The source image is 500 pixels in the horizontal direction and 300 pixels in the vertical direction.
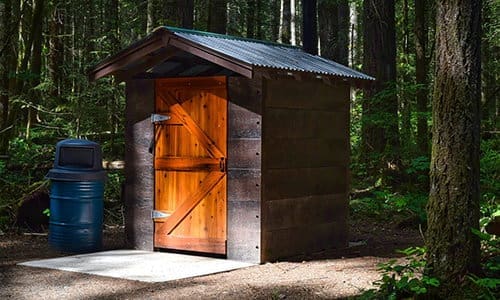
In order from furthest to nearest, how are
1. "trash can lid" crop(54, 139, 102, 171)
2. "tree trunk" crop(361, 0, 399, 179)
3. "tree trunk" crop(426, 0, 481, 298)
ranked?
1. "tree trunk" crop(361, 0, 399, 179)
2. "trash can lid" crop(54, 139, 102, 171)
3. "tree trunk" crop(426, 0, 481, 298)

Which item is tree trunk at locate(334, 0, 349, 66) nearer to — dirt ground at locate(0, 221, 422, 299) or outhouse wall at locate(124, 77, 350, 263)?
outhouse wall at locate(124, 77, 350, 263)

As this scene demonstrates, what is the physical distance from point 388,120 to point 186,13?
5525mm

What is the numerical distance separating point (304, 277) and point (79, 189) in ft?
10.7

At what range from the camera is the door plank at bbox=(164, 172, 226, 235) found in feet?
27.8

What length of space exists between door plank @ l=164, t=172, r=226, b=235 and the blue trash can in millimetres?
947

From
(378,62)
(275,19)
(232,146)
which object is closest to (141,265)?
(232,146)

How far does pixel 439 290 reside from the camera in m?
5.30

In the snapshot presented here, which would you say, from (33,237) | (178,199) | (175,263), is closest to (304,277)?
(175,263)

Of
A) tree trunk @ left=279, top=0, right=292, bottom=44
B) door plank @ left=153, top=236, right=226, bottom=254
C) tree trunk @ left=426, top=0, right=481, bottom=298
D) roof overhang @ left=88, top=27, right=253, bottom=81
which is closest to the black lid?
roof overhang @ left=88, top=27, right=253, bottom=81

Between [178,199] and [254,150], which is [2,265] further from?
[254,150]

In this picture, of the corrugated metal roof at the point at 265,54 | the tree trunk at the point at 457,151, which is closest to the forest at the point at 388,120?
the tree trunk at the point at 457,151

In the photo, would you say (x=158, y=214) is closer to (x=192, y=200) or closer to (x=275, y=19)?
(x=192, y=200)

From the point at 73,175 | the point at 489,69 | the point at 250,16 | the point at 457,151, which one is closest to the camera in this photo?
the point at 457,151

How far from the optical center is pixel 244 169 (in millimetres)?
8219
